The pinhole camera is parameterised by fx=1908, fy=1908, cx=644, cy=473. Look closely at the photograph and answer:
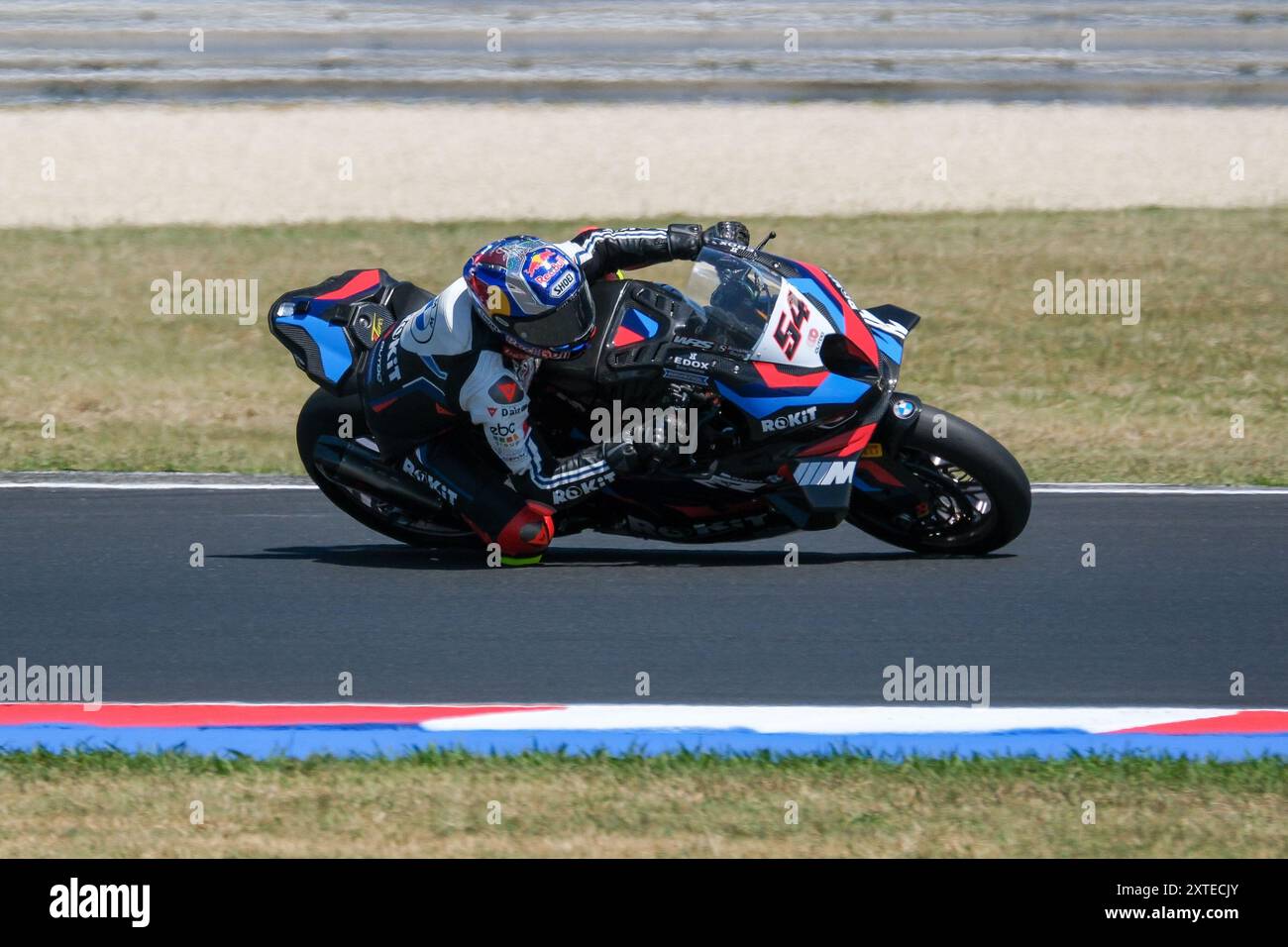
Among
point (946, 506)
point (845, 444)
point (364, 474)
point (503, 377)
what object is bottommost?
point (946, 506)

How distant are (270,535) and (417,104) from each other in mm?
9342

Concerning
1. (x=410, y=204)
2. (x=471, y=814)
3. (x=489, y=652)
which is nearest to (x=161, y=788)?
(x=471, y=814)

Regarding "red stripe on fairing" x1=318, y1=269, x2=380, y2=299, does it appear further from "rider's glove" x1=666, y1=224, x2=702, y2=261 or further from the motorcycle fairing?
"rider's glove" x1=666, y1=224, x2=702, y2=261

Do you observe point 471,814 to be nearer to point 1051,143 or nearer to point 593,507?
point 593,507

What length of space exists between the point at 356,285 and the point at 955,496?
8.55 ft

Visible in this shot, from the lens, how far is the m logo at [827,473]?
6906mm

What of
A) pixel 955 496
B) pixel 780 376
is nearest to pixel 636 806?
pixel 780 376

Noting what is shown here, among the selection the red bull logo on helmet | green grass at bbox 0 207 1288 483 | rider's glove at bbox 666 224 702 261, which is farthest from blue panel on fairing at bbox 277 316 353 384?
green grass at bbox 0 207 1288 483

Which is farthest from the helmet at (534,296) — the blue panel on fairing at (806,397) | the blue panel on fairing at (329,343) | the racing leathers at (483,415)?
the blue panel on fairing at (329,343)

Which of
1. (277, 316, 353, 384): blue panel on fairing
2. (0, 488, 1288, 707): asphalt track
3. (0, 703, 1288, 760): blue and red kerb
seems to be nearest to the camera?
(0, 703, 1288, 760): blue and red kerb

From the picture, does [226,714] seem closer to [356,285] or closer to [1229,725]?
[356,285]

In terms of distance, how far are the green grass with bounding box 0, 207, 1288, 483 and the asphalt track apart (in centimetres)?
208

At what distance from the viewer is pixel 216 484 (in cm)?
954

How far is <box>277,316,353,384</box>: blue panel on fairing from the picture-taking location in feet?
24.5
